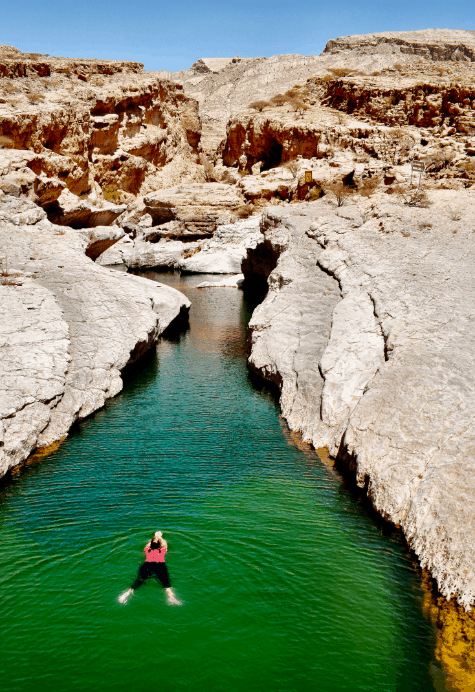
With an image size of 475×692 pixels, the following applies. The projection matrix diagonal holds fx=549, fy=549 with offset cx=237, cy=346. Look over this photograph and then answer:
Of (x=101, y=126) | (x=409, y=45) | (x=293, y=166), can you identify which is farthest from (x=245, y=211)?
(x=409, y=45)

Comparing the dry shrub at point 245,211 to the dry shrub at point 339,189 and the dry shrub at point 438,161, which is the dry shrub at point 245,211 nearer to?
the dry shrub at point 339,189

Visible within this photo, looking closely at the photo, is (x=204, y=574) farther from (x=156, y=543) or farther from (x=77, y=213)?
(x=77, y=213)

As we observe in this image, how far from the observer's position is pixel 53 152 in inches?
1955

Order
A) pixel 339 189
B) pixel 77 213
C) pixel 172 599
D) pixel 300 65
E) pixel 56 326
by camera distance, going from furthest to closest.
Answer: pixel 300 65 < pixel 339 189 < pixel 77 213 < pixel 56 326 < pixel 172 599

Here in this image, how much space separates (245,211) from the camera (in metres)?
50.2

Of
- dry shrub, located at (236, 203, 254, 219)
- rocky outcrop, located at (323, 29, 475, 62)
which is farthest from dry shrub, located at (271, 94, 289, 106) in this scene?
rocky outcrop, located at (323, 29, 475, 62)

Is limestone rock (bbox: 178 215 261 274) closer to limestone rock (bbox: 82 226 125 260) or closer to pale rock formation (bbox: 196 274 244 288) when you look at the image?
pale rock formation (bbox: 196 274 244 288)

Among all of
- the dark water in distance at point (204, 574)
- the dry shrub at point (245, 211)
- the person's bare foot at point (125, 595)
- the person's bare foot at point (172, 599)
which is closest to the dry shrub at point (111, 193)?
the dry shrub at point (245, 211)

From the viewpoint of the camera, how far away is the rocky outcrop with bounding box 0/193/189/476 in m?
14.3

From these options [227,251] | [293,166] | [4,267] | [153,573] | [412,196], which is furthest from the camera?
[293,166]

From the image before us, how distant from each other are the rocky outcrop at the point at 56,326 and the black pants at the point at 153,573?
16.0 ft

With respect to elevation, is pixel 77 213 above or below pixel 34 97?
below

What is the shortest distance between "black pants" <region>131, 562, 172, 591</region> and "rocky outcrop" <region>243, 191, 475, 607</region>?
4503mm

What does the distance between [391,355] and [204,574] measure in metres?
7.67
